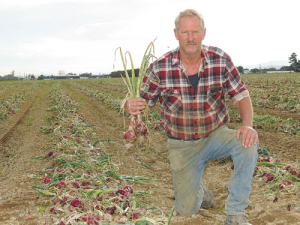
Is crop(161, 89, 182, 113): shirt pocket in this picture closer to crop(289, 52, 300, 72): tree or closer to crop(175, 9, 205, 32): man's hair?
crop(175, 9, 205, 32): man's hair

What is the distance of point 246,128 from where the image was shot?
282 cm

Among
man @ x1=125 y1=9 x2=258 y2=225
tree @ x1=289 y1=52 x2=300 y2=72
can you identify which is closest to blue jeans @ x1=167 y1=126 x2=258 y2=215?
man @ x1=125 y1=9 x2=258 y2=225

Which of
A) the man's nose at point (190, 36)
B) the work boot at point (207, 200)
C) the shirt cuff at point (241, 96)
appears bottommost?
the work boot at point (207, 200)

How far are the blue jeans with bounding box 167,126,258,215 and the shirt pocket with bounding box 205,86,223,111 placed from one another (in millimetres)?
237

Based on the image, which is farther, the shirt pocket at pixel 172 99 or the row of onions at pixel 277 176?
the row of onions at pixel 277 176

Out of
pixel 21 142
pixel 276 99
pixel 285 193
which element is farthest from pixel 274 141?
pixel 276 99

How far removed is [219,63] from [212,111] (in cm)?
51

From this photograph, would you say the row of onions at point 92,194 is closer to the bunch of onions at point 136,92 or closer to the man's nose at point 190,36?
the bunch of onions at point 136,92

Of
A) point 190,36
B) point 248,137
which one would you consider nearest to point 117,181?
point 248,137

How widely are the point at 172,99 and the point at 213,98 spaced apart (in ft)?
1.43

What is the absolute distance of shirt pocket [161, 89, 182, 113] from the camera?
3.23 m

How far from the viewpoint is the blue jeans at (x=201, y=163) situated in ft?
9.04

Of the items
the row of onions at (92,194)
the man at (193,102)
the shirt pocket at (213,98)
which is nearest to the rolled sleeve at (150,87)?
the man at (193,102)

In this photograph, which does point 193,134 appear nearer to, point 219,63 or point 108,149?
point 219,63
